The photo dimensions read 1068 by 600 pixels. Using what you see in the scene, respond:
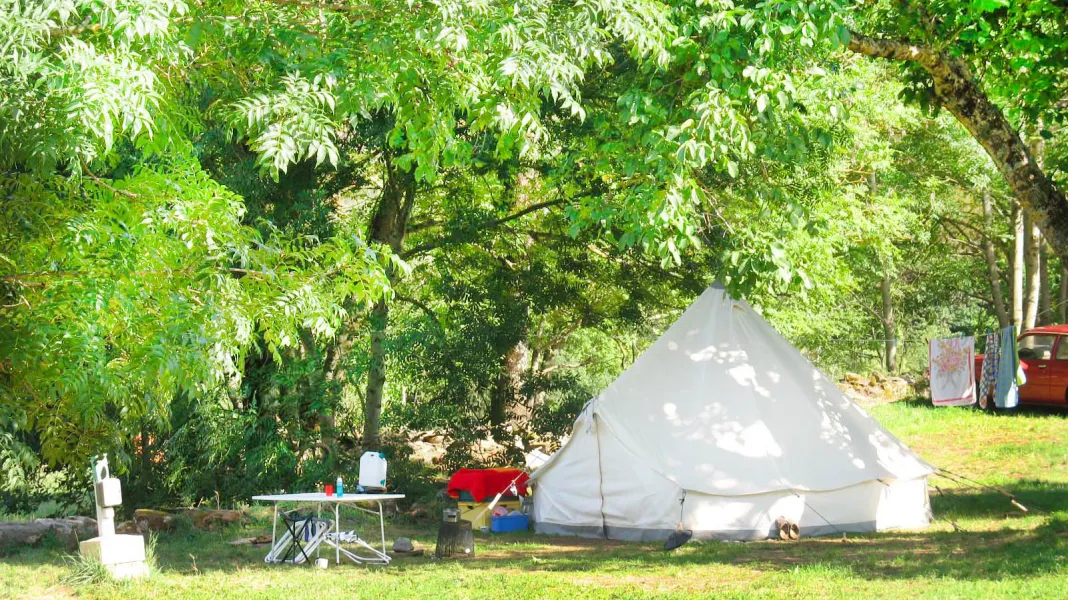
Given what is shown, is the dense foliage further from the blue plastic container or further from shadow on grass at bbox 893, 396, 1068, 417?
shadow on grass at bbox 893, 396, 1068, 417

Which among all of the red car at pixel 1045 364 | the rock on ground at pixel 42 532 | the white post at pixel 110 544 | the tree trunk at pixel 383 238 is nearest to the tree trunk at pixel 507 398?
the tree trunk at pixel 383 238

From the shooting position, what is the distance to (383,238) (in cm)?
1341

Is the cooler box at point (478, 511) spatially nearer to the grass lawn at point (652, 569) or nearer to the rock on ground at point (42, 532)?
the grass lawn at point (652, 569)

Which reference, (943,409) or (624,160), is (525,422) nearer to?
(624,160)

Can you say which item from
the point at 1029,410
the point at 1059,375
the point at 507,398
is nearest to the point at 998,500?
the point at 1059,375

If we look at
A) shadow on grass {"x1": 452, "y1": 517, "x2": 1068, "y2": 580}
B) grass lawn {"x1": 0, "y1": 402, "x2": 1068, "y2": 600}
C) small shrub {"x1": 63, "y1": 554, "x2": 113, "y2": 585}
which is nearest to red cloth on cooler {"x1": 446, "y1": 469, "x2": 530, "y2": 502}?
grass lawn {"x1": 0, "y1": 402, "x2": 1068, "y2": 600}

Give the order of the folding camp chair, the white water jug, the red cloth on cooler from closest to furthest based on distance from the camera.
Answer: the folding camp chair, the white water jug, the red cloth on cooler

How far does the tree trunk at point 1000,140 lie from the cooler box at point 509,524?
5.81 metres

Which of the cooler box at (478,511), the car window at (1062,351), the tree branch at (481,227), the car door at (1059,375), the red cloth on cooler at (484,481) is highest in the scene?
the tree branch at (481,227)

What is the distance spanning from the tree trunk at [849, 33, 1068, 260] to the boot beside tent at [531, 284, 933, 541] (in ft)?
10.4

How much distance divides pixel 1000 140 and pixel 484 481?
6.27 meters

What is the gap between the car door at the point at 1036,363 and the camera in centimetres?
1620

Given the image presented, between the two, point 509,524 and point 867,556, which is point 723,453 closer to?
point 867,556

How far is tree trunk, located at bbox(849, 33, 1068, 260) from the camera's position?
793cm
